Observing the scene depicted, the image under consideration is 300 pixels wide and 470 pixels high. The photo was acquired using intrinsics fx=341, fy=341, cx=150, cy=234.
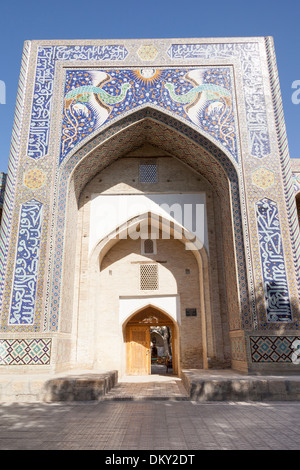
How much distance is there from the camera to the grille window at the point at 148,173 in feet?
26.0

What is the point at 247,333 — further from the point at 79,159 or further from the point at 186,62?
the point at 186,62

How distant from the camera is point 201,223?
7.66 metres

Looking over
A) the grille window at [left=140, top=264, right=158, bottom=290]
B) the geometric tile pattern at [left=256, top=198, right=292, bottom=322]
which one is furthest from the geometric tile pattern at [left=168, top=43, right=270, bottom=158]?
the grille window at [left=140, top=264, right=158, bottom=290]

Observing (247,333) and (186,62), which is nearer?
(247,333)

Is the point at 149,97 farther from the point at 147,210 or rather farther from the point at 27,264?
the point at 27,264

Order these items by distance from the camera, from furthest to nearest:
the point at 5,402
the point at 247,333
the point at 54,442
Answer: the point at 247,333 < the point at 5,402 < the point at 54,442

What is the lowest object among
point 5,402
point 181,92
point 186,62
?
point 5,402

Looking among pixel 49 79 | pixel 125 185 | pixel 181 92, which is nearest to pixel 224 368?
pixel 125 185

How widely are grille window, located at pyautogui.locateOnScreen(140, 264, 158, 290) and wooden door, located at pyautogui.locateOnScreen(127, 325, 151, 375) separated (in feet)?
4.57

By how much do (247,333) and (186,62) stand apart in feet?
18.6

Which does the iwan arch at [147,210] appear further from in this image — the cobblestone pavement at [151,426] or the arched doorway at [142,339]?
the cobblestone pavement at [151,426]

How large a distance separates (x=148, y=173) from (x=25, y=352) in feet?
15.2

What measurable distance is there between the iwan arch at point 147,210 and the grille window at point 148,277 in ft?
0.11

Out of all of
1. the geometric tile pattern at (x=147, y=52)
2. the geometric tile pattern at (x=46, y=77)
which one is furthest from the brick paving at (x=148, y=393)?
the geometric tile pattern at (x=147, y=52)
